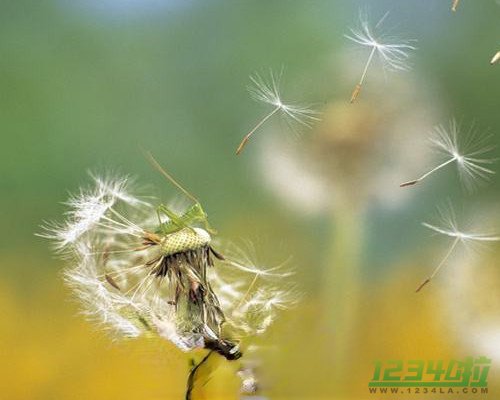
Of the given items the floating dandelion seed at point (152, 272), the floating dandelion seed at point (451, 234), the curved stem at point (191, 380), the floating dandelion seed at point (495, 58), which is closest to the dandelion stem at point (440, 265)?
the floating dandelion seed at point (451, 234)

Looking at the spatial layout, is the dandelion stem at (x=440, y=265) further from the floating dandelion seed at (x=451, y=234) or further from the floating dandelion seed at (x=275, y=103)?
the floating dandelion seed at (x=275, y=103)

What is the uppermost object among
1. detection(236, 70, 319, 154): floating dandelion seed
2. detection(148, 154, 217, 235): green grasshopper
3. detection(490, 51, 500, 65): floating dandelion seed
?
detection(490, 51, 500, 65): floating dandelion seed

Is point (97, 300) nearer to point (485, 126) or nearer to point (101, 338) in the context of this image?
point (101, 338)

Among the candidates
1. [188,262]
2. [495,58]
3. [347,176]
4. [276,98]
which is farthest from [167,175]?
[495,58]

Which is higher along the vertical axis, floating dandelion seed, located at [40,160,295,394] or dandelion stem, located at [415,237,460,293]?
dandelion stem, located at [415,237,460,293]

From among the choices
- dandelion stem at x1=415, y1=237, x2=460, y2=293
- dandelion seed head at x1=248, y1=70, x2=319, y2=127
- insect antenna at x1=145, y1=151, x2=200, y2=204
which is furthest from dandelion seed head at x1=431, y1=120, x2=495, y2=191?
insect antenna at x1=145, y1=151, x2=200, y2=204

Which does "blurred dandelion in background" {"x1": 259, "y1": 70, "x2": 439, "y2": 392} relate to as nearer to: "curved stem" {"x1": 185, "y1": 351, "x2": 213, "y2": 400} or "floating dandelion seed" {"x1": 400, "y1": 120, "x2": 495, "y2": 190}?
"floating dandelion seed" {"x1": 400, "y1": 120, "x2": 495, "y2": 190}

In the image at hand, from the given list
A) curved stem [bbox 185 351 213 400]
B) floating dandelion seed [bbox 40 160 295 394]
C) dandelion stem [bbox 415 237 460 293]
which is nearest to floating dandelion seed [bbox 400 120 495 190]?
dandelion stem [bbox 415 237 460 293]
